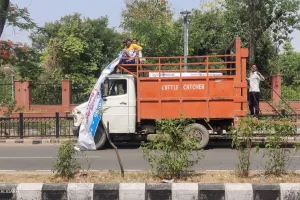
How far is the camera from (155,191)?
623 centimetres

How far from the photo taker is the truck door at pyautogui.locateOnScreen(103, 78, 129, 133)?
1298 cm

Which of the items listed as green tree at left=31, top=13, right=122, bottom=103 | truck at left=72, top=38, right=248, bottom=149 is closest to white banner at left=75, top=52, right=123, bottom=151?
truck at left=72, top=38, right=248, bottom=149

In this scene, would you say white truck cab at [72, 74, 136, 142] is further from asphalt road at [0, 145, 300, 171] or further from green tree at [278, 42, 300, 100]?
green tree at [278, 42, 300, 100]

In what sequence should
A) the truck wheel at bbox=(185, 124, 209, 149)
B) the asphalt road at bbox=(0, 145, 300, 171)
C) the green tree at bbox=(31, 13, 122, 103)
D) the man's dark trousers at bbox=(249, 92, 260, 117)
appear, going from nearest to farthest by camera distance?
the asphalt road at bbox=(0, 145, 300, 171) < the truck wheel at bbox=(185, 124, 209, 149) < the man's dark trousers at bbox=(249, 92, 260, 117) < the green tree at bbox=(31, 13, 122, 103)

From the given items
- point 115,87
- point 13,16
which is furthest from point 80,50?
point 13,16

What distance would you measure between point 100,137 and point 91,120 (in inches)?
31.2

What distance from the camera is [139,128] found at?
13453mm

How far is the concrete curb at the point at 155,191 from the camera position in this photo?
20.2 ft

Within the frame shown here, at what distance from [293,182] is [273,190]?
1.91 ft

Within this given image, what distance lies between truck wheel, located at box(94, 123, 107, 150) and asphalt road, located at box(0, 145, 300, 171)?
0.22m

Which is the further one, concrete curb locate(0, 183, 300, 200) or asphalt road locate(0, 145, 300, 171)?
asphalt road locate(0, 145, 300, 171)

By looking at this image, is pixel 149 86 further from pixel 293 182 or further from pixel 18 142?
pixel 293 182

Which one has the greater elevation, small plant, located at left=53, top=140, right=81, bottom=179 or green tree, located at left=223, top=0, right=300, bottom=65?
green tree, located at left=223, top=0, right=300, bottom=65

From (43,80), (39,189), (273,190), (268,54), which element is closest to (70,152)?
(39,189)
